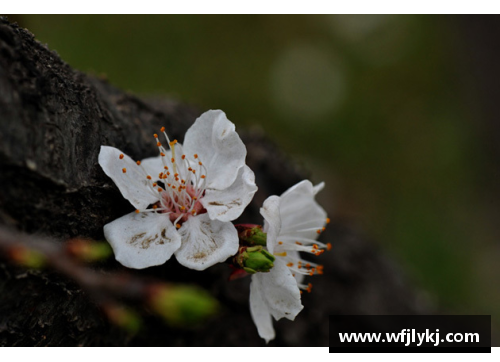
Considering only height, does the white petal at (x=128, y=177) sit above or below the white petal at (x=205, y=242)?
above

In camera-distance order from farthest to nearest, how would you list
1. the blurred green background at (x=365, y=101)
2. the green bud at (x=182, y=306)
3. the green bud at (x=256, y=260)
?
the blurred green background at (x=365, y=101), the green bud at (x=256, y=260), the green bud at (x=182, y=306)

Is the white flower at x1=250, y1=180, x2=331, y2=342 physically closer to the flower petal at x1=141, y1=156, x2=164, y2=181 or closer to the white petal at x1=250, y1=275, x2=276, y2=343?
the white petal at x1=250, y1=275, x2=276, y2=343

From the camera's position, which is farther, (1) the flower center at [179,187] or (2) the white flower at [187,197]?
(1) the flower center at [179,187]

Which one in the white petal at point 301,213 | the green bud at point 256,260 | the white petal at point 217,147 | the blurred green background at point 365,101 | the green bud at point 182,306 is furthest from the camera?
the blurred green background at point 365,101

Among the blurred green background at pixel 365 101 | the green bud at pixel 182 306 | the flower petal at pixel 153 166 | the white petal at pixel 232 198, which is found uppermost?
the blurred green background at pixel 365 101

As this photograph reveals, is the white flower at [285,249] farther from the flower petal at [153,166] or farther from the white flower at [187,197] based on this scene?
the flower petal at [153,166]

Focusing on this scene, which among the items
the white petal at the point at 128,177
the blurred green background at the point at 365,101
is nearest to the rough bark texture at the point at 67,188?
the white petal at the point at 128,177

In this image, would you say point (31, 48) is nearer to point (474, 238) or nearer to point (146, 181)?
point (146, 181)

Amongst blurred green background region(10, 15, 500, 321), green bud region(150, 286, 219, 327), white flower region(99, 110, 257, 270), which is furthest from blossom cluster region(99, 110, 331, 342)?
blurred green background region(10, 15, 500, 321)
